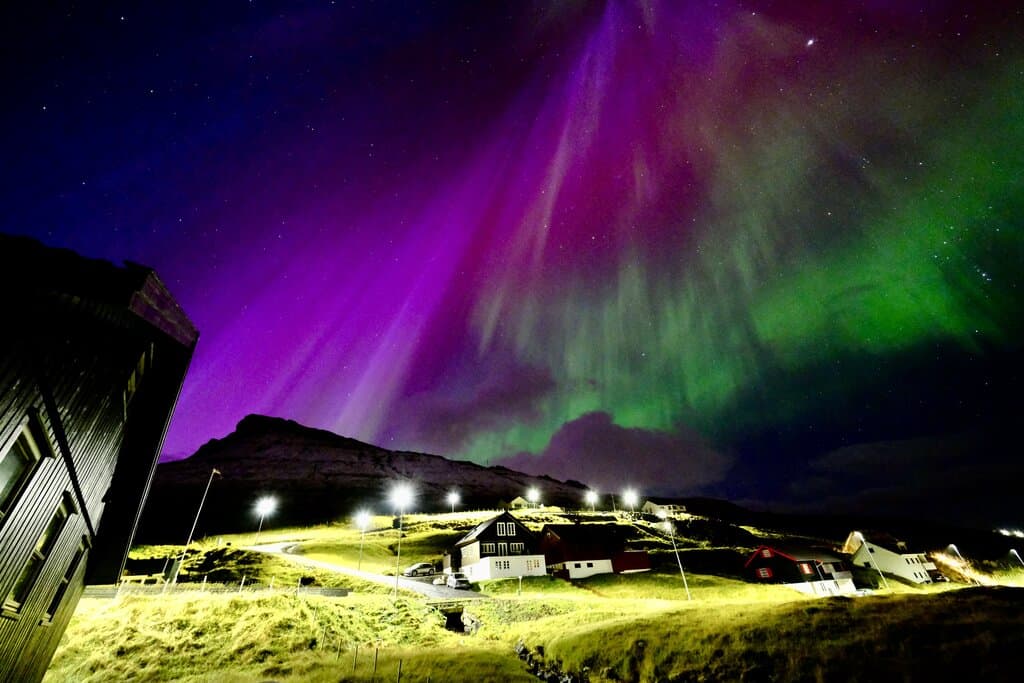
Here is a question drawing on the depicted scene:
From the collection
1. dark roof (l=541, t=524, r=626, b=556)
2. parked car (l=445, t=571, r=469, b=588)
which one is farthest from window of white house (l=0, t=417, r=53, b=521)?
dark roof (l=541, t=524, r=626, b=556)

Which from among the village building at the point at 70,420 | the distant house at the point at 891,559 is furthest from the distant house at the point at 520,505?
the village building at the point at 70,420

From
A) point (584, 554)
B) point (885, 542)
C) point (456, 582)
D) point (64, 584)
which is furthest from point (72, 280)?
point (885, 542)

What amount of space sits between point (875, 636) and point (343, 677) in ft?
92.9

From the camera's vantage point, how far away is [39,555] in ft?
41.4

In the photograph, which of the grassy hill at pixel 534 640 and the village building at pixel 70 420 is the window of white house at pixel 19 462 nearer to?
the village building at pixel 70 420

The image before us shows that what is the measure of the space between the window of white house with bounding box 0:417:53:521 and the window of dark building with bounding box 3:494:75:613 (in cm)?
284

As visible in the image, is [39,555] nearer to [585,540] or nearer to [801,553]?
[585,540]

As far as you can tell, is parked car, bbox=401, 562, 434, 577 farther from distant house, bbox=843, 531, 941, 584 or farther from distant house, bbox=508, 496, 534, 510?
distant house, bbox=508, 496, 534, 510

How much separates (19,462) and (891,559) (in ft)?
385

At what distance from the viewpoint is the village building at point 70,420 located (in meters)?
8.41

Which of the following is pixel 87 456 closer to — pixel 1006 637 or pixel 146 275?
pixel 146 275

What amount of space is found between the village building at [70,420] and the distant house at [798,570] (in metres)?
74.1

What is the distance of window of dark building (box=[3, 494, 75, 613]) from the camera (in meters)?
12.2

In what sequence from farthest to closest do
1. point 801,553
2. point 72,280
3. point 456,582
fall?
point 801,553 → point 456,582 → point 72,280
